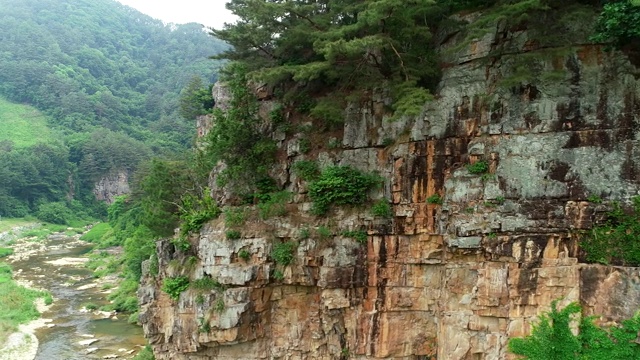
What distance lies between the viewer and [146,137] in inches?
3718

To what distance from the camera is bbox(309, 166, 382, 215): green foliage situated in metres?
15.0

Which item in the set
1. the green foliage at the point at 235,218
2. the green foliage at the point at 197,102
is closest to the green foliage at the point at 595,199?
the green foliage at the point at 235,218

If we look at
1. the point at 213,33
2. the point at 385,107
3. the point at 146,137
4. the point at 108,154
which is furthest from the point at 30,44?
the point at 385,107

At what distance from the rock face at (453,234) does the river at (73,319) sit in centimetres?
1115

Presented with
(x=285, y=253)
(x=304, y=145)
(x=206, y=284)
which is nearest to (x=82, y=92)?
(x=206, y=284)

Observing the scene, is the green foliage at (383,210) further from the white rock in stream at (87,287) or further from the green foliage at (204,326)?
the white rock in stream at (87,287)

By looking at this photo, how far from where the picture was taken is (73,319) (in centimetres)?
3016

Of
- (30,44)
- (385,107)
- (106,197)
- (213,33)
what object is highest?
(30,44)

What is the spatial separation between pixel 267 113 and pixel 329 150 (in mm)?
3401

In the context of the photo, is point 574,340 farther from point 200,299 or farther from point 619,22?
point 200,299

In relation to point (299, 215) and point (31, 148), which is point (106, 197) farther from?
point (299, 215)

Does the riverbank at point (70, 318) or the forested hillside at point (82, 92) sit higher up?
the forested hillside at point (82, 92)

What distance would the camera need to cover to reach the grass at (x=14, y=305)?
1092 inches

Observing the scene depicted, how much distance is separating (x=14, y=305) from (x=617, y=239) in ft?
117
